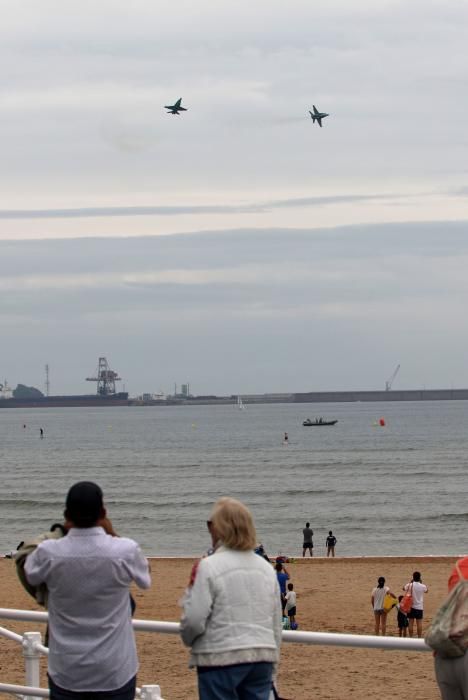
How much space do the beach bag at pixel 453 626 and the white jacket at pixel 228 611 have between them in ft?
2.30

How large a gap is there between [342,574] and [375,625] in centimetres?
982

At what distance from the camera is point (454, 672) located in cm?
510

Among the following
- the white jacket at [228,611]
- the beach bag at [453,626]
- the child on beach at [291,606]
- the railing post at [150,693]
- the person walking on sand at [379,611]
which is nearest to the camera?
the white jacket at [228,611]

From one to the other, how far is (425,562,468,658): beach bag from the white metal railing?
93 millimetres

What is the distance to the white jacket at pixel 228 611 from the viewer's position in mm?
4867

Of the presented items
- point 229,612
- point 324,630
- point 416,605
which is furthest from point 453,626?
point 324,630

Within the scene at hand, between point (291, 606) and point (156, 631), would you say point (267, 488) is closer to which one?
point (291, 606)

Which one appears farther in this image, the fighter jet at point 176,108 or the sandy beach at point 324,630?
the fighter jet at point 176,108

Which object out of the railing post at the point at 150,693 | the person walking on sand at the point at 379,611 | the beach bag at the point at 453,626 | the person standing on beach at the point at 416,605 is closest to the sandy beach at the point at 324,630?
the person walking on sand at the point at 379,611

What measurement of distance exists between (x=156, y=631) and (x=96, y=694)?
916 mm

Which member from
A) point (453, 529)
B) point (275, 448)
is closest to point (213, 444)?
point (275, 448)

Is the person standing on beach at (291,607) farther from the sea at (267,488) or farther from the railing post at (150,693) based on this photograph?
the sea at (267,488)

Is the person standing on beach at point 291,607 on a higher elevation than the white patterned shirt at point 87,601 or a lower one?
lower

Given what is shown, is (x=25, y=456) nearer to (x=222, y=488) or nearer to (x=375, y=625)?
(x=222, y=488)
